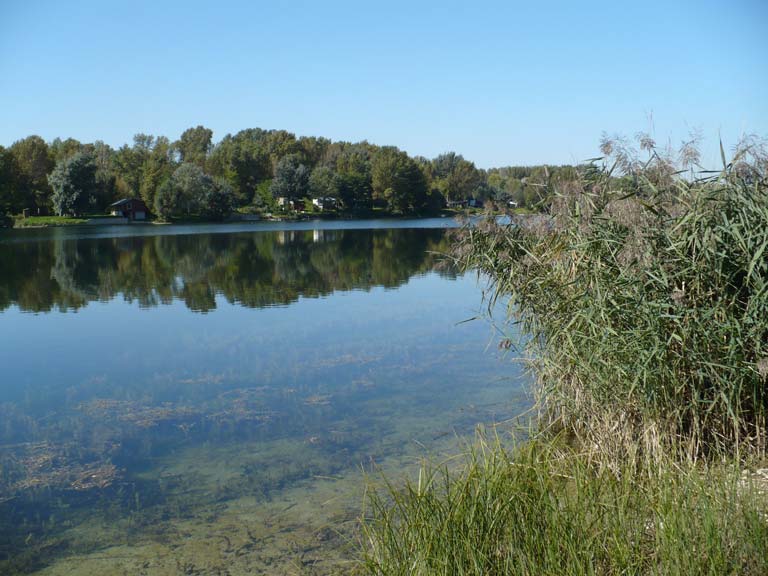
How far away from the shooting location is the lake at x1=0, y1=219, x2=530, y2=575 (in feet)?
23.7

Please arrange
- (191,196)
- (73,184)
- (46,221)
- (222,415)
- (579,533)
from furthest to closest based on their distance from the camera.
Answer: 1. (191,196)
2. (73,184)
3. (46,221)
4. (222,415)
5. (579,533)

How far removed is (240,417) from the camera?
1138 centimetres

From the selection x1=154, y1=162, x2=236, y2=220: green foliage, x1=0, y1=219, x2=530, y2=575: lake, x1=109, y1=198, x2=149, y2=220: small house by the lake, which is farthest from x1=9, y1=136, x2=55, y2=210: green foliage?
x1=0, y1=219, x2=530, y2=575: lake

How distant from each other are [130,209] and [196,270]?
62039mm

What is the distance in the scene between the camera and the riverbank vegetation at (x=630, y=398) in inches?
180

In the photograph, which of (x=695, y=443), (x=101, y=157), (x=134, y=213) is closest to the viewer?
(x=695, y=443)

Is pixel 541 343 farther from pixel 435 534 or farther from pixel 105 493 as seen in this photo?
pixel 105 493

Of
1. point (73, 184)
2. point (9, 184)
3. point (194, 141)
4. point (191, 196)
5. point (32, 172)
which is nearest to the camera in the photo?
point (9, 184)

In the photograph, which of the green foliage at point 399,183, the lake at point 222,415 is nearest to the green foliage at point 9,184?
the green foliage at point 399,183

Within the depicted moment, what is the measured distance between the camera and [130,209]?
89.1 metres

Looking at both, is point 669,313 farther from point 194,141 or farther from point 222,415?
point 194,141

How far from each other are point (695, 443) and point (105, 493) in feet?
22.8

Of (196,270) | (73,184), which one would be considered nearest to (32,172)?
(73,184)

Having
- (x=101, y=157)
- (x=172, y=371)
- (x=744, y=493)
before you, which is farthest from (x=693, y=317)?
(x=101, y=157)
